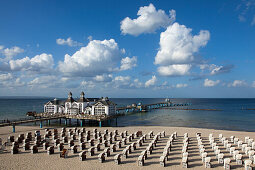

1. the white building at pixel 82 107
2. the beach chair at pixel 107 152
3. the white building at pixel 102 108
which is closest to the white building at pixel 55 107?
the white building at pixel 82 107

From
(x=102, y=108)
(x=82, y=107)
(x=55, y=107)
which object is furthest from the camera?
(x=55, y=107)

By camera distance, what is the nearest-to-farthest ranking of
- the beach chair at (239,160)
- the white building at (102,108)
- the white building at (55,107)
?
the beach chair at (239,160) < the white building at (102,108) < the white building at (55,107)

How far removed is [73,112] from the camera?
44.1 metres

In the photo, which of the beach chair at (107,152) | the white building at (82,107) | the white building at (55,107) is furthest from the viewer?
the white building at (55,107)

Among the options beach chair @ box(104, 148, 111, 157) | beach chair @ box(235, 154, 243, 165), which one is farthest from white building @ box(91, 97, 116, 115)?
beach chair @ box(235, 154, 243, 165)

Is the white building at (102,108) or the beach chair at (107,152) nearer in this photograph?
the beach chair at (107,152)

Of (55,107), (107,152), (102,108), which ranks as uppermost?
(102,108)

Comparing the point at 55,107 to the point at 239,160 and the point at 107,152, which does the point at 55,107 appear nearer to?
the point at 107,152

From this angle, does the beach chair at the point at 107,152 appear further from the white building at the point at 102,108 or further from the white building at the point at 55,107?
the white building at the point at 55,107

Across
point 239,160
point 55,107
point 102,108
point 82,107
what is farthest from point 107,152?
point 55,107

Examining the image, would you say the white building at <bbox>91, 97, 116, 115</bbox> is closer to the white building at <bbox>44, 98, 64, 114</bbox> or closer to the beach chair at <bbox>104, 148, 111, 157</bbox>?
the white building at <bbox>44, 98, 64, 114</bbox>

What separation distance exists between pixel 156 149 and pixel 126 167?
5.20m

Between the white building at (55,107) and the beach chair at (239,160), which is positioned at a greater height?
the white building at (55,107)

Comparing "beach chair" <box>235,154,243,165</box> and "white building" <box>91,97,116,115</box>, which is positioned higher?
"white building" <box>91,97,116,115</box>
